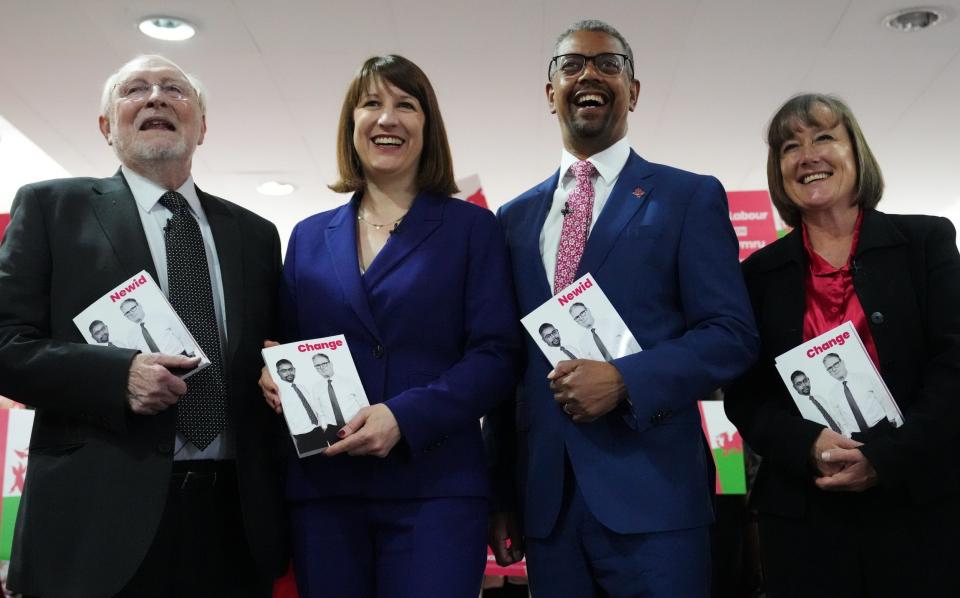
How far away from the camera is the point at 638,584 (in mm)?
2072

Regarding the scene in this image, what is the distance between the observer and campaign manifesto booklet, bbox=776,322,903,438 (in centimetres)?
224

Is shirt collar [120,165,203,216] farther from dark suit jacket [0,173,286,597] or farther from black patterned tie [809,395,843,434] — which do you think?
black patterned tie [809,395,843,434]

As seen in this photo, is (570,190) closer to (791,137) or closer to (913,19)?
(791,137)

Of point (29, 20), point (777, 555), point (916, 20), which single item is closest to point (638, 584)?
point (777, 555)

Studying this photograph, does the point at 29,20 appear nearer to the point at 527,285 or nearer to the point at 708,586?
the point at 527,285

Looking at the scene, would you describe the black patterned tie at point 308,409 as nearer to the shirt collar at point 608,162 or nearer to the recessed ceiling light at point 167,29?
the shirt collar at point 608,162

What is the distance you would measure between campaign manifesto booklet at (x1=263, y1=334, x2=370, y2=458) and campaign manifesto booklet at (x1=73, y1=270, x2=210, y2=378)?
179 mm

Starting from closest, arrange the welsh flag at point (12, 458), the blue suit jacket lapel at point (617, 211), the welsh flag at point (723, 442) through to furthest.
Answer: the blue suit jacket lapel at point (617, 211)
the welsh flag at point (12, 458)
the welsh flag at point (723, 442)

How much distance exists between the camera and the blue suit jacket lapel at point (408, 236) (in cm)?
231

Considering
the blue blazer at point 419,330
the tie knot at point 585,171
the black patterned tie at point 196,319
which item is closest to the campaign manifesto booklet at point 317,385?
the blue blazer at point 419,330

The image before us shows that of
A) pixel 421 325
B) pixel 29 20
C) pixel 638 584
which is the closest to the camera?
pixel 638 584

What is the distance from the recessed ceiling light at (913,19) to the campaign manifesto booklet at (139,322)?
432 cm

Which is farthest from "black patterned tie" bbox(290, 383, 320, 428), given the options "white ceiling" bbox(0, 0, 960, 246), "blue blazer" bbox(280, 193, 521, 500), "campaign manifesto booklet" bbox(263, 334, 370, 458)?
"white ceiling" bbox(0, 0, 960, 246)

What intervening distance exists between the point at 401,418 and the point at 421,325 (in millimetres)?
266
